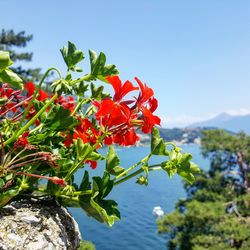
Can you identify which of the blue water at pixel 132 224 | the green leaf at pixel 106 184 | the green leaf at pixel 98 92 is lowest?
the blue water at pixel 132 224

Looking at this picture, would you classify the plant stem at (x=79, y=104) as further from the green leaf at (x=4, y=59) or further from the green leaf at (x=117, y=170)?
the green leaf at (x=4, y=59)

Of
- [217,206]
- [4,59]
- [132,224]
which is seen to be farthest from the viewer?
[132,224]

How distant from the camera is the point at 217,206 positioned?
36.9 feet

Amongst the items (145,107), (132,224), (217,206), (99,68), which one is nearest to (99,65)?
(99,68)

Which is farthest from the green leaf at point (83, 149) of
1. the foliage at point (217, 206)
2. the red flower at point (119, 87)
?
the foliage at point (217, 206)

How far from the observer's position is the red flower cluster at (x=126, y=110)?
0.78 metres

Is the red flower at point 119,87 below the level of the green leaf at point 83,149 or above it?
above

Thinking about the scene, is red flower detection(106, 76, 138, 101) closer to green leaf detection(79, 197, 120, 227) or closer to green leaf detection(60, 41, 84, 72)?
green leaf detection(60, 41, 84, 72)

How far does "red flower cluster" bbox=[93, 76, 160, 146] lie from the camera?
78cm

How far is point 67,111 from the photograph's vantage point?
0.80m

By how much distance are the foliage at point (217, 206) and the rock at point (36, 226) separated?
9284 mm

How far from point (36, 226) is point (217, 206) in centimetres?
1103

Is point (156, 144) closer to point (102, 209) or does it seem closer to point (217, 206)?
point (102, 209)

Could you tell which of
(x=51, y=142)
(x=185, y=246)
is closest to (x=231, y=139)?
(x=185, y=246)
